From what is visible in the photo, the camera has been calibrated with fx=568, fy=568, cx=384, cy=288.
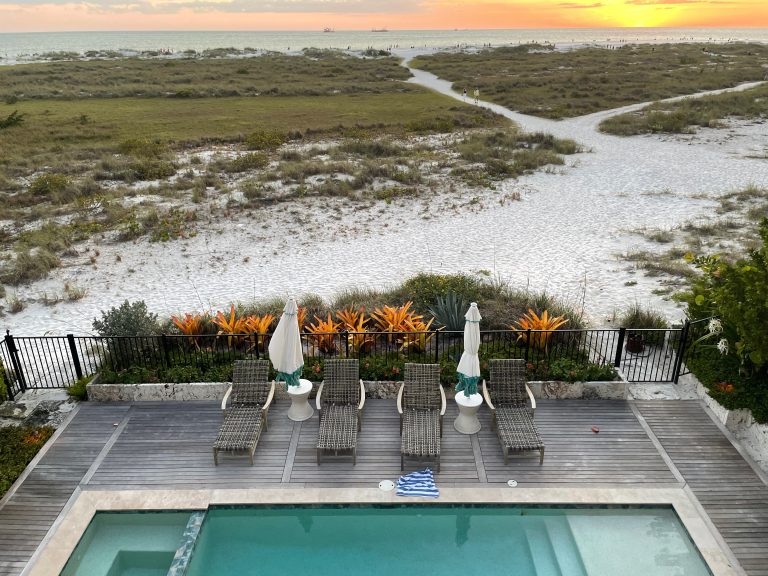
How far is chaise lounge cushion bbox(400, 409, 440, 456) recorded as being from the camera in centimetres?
982

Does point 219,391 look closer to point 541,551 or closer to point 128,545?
point 128,545

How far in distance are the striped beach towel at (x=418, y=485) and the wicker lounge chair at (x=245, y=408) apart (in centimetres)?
274

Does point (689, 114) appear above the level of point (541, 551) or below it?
above

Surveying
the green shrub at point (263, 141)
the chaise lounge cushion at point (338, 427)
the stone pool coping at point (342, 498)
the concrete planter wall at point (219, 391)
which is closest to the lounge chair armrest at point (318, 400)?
the chaise lounge cushion at point (338, 427)

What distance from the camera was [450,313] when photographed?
1473cm

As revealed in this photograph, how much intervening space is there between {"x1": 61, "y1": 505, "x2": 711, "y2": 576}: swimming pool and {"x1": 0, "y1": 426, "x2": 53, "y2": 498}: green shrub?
2.00m

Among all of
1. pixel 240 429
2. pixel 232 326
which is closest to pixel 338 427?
pixel 240 429

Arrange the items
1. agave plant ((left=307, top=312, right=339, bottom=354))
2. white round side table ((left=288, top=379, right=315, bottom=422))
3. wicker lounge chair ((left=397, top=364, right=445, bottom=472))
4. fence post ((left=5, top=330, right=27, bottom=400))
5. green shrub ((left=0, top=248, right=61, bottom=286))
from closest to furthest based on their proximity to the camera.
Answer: wicker lounge chair ((left=397, top=364, right=445, bottom=472)), white round side table ((left=288, top=379, right=315, bottom=422)), fence post ((left=5, top=330, right=27, bottom=400)), agave plant ((left=307, top=312, right=339, bottom=354)), green shrub ((left=0, top=248, right=61, bottom=286))

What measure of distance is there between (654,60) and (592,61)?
9.62 meters

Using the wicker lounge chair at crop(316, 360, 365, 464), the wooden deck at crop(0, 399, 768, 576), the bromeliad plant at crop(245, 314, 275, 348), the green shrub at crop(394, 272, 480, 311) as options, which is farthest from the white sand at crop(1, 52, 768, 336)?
the wicker lounge chair at crop(316, 360, 365, 464)

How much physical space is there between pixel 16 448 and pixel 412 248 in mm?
14027

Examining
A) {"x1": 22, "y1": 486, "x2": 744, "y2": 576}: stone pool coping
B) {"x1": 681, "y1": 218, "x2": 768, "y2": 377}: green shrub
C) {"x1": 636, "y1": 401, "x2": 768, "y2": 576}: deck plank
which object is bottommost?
{"x1": 636, "y1": 401, "x2": 768, "y2": 576}: deck plank

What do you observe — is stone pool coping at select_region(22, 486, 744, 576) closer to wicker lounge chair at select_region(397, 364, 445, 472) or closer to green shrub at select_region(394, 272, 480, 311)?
wicker lounge chair at select_region(397, 364, 445, 472)

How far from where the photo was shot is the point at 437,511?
9227mm
